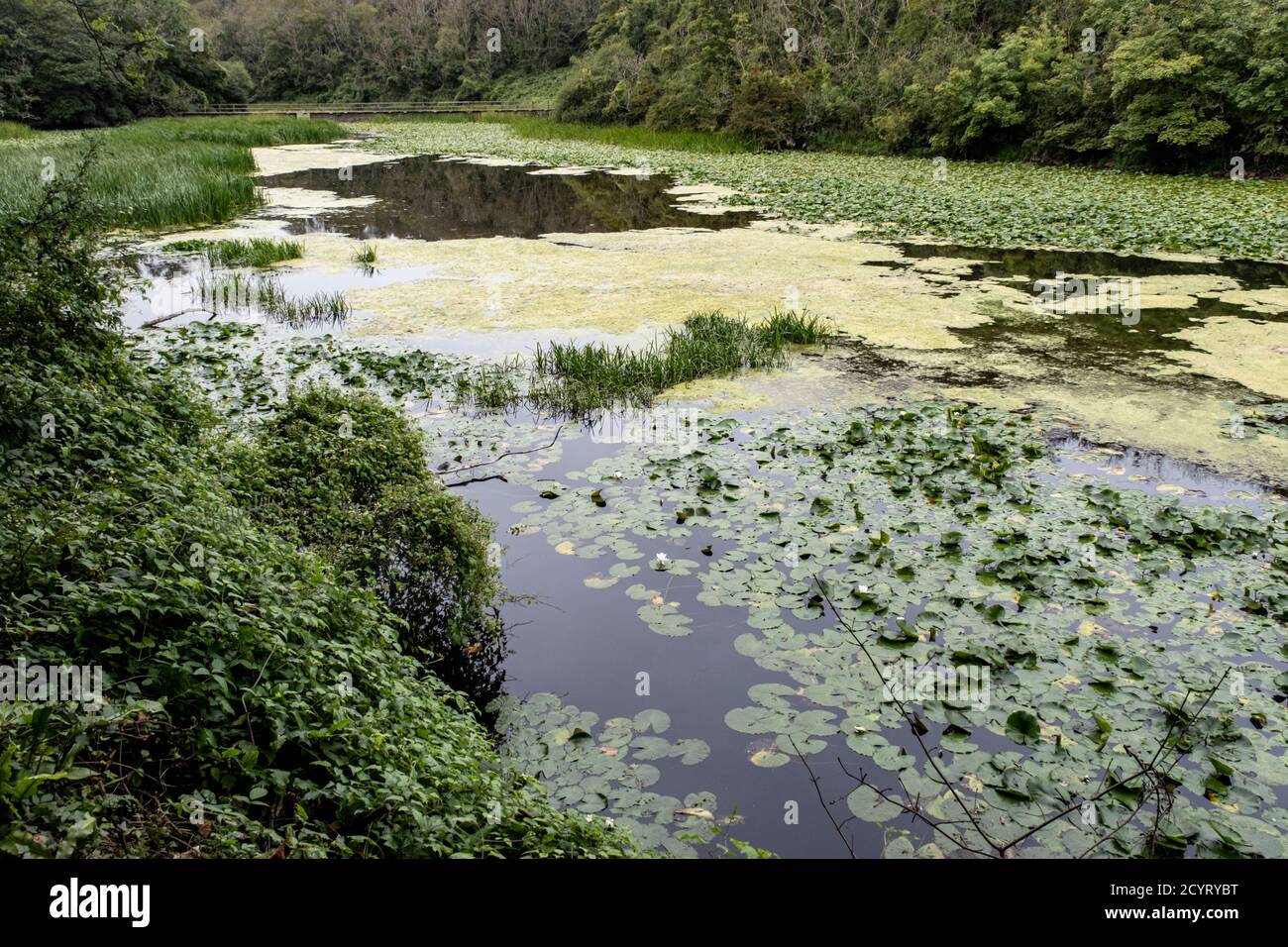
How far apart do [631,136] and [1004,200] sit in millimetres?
18517

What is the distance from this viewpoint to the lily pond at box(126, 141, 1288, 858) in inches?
124

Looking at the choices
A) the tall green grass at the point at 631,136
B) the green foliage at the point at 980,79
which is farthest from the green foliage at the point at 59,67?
the green foliage at the point at 980,79

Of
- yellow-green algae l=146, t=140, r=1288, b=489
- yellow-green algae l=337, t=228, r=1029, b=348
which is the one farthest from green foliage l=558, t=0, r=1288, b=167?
yellow-green algae l=337, t=228, r=1029, b=348

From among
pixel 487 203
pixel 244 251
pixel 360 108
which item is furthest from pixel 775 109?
pixel 360 108

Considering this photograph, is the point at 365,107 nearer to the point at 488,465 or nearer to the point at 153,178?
the point at 153,178

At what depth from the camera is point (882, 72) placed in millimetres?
26516

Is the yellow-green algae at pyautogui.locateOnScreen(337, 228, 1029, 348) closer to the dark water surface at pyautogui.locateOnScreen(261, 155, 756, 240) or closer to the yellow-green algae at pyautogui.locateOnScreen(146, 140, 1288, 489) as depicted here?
the yellow-green algae at pyautogui.locateOnScreen(146, 140, 1288, 489)

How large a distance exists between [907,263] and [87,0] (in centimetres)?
954

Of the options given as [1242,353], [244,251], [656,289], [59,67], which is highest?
[59,67]

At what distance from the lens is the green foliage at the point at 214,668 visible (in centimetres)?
207

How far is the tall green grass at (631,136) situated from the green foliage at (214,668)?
26.8 meters
